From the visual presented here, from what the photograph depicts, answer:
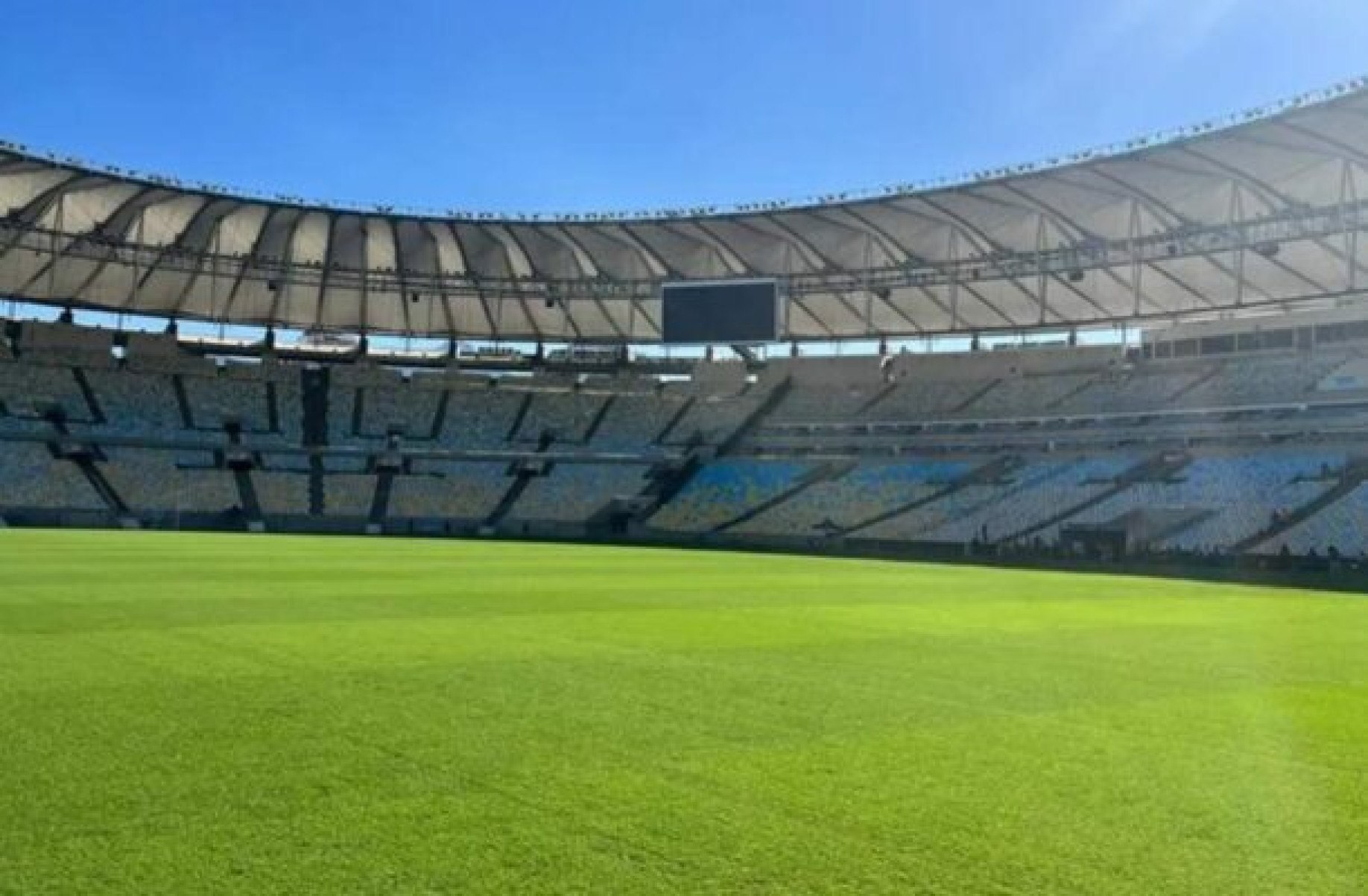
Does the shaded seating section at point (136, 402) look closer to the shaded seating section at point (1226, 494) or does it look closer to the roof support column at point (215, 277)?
the roof support column at point (215, 277)

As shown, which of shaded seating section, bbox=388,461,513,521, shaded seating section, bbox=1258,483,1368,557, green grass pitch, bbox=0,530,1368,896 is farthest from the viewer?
shaded seating section, bbox=388,461,513,521

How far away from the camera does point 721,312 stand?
178 feet

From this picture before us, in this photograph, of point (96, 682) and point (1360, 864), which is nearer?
point (1360, 864)

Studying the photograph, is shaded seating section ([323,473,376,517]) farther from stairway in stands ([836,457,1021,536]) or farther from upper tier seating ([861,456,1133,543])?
upper tier seating ([861,456,1133,543])

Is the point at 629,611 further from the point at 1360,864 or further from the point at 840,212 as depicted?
the point at 840,212

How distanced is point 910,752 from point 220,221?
51.6 m

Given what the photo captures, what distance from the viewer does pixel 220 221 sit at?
174 ft

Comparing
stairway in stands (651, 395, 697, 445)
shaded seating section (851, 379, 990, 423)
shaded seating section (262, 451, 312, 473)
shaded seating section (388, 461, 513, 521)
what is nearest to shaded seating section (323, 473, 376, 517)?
shaded seating section (388, 461, 513, 521)

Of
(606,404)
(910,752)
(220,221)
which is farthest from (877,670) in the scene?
(606,404)

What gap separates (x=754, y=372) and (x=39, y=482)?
34.9 meters

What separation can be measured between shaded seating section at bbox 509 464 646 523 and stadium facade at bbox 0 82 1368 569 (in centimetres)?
18

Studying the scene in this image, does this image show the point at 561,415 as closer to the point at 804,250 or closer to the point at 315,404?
the point at 315,404

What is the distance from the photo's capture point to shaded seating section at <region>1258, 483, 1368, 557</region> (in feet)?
118

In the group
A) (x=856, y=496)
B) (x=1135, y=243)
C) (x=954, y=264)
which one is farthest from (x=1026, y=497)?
(x=1135, y=243)
